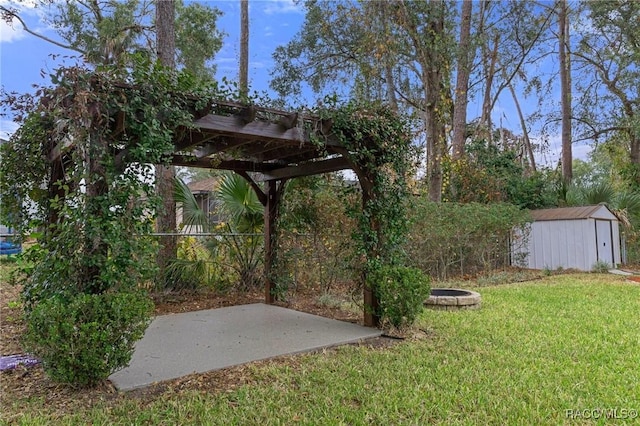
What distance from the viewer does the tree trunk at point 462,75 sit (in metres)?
10.4

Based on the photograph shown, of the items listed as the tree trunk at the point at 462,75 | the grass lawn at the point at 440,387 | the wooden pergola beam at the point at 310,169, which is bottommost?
the grass lawn at the point at 440,387

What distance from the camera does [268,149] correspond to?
5.49 meters

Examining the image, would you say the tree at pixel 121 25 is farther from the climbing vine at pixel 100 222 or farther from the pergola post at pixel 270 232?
the climbing vine at pixel 100 222

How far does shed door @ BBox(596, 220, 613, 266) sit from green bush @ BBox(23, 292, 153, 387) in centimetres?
1066

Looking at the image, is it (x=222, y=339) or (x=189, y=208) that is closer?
(x=222, y=339)

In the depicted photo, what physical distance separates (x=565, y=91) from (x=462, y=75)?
6.33 metres

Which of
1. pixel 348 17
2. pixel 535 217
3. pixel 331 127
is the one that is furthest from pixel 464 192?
pixel 331 127

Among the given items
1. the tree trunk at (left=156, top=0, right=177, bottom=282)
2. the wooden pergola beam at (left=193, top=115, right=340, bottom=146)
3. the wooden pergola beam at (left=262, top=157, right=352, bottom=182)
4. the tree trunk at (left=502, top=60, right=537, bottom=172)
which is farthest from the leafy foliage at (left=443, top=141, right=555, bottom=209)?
the wooden pergola beam at (left=193, top=115, right=340, bottom=146)

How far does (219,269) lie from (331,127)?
Answer: 3.71 meters

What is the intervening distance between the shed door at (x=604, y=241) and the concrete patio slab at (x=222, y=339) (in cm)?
811

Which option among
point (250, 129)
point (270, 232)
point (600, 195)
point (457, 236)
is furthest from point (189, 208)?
point (600, 195)

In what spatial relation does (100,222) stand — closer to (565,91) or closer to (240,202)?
(240,202)

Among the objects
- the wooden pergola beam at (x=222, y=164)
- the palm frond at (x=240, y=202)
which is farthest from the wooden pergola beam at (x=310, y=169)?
the palm frond at (x=240, y=202)

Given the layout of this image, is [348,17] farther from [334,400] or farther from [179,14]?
[334,400]
